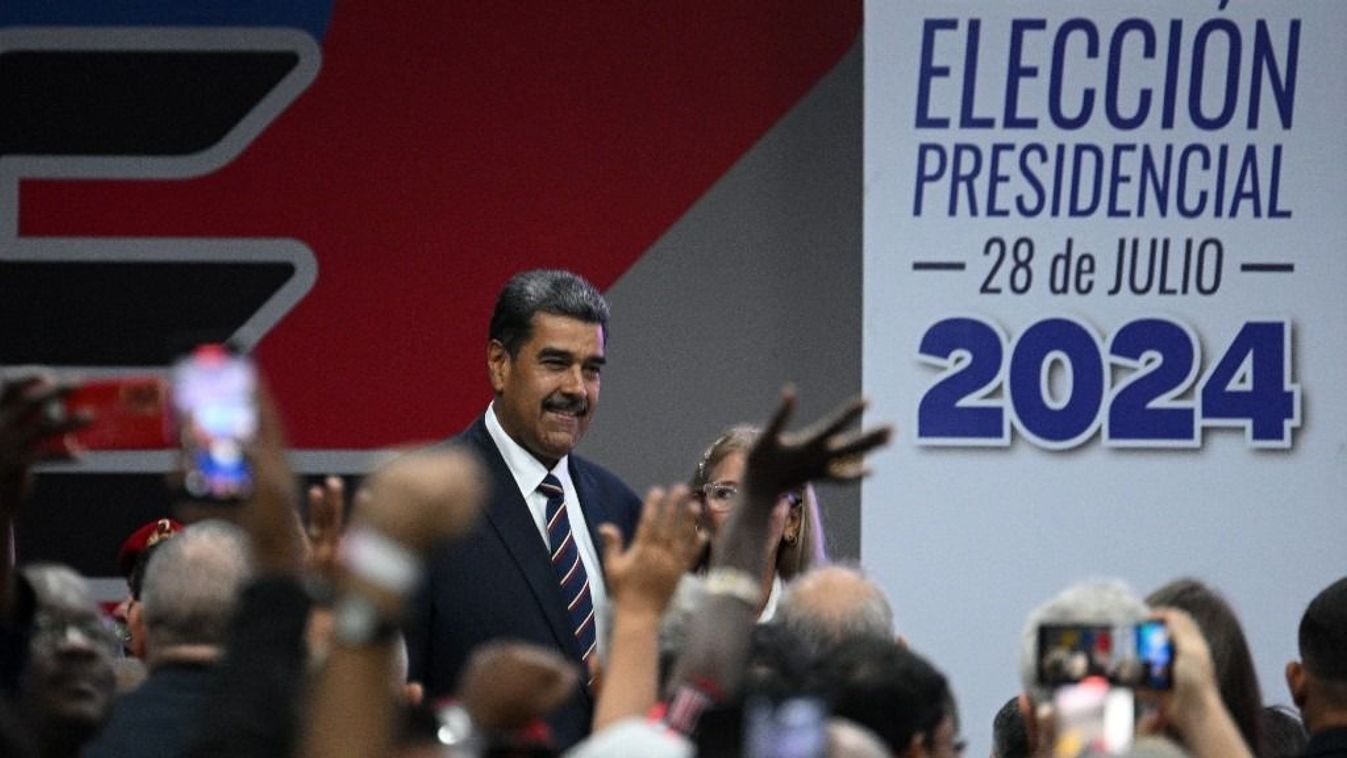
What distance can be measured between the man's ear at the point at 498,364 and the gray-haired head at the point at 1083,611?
1867 millimetres

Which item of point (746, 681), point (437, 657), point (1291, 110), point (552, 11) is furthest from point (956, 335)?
point (746, 681)

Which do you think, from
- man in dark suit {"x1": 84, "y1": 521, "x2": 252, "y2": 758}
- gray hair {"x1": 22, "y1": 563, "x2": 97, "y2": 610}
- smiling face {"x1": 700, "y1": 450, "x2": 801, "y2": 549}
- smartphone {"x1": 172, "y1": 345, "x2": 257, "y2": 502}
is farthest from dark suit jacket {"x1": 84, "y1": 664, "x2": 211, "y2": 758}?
smiling face {"x1": 700, "y1": 450, "x2": 801, "y2": 549}

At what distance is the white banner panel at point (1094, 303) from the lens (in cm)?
526

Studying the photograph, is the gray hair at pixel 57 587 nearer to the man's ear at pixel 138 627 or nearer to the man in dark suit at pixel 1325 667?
the man's ear at pixel 138 627

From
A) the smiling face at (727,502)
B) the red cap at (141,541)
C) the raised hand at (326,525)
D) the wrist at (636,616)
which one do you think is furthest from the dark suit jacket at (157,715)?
the smiling face at (727,502)

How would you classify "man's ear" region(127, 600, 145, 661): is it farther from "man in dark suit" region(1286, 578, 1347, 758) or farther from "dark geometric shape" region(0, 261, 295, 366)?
"dark geometric shape" region(0, 261, 295, 366)

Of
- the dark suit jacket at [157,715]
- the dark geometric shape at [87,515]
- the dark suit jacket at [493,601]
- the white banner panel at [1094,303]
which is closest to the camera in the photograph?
the dark suit jacket at [157,715]

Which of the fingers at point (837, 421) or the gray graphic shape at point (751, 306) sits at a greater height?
the gray graphic shape at point (751, 306)

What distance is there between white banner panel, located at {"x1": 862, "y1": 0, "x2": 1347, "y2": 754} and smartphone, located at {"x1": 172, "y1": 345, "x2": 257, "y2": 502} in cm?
328

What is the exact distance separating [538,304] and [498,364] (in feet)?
0.46

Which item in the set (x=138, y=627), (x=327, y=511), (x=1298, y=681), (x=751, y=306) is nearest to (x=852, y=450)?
(x=327, y=511)

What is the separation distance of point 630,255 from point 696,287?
18cm

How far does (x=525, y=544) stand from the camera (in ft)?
13.9

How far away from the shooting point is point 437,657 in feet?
13.5
